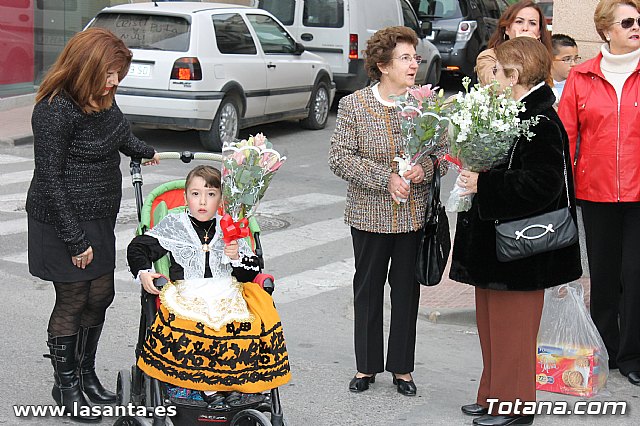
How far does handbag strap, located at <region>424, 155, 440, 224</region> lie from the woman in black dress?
1560mm

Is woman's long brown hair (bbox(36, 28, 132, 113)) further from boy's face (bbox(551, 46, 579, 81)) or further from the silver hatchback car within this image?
the silver hatchback car

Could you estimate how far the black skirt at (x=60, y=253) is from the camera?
5.16m

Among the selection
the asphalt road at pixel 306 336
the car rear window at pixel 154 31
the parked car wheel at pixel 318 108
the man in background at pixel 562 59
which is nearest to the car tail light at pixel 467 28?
the parked car wheel at pixel 318 108

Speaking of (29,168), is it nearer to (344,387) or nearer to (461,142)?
(344,387)

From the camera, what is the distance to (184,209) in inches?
201

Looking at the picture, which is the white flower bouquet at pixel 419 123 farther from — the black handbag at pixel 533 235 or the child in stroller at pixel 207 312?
the child in stroller at pixel 207 312

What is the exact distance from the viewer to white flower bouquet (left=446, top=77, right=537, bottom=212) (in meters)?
4.88

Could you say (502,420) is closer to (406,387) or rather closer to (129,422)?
(406,387)

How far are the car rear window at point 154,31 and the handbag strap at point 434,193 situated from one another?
7.88 m

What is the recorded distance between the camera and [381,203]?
18.5ft

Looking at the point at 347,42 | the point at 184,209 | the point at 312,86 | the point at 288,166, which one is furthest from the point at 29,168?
the point at 184,209

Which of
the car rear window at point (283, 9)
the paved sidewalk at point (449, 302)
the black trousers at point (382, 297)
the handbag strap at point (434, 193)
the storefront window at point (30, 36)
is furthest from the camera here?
the car rear window at point (283, 9)

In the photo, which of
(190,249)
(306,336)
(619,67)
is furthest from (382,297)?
(619,67)

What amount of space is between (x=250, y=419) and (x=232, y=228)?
819 millimetres
